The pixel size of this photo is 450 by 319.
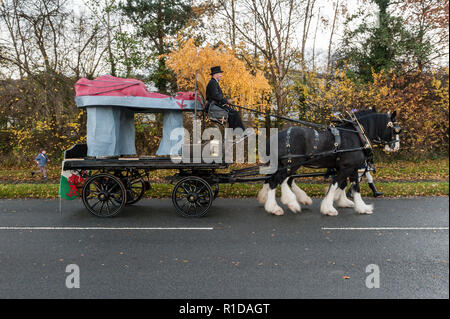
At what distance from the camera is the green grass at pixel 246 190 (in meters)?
8.48

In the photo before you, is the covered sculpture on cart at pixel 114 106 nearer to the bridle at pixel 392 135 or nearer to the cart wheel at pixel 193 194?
the cart wheel at pixel 193 194

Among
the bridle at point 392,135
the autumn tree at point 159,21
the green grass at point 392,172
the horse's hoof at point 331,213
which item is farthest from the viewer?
the autumn tree at point 159,21

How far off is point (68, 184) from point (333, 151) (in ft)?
17.4

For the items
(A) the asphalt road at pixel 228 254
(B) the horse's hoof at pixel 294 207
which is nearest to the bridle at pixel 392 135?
(A) the asphalt road at pixel 228 254

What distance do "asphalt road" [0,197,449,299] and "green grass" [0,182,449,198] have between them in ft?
5.92

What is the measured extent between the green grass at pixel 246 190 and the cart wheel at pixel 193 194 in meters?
2.22

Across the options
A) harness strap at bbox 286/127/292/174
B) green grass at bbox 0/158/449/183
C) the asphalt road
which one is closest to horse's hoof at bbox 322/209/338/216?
the asphalt road

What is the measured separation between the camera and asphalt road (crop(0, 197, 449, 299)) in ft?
10.8

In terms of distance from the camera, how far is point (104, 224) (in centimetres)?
582

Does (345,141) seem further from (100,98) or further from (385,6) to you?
(385,6)

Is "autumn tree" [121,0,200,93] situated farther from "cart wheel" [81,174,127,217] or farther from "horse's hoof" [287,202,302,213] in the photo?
"horse's hoof" [287,202,302,213]

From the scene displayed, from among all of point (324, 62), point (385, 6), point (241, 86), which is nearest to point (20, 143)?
point (241, 86)

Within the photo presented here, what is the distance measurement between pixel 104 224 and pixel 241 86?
24.4 feet

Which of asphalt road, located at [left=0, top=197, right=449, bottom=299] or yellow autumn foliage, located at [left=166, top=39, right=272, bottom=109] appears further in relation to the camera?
yellow autumn foliage, located at [left=166, top=39, right=272, bottom=109]
